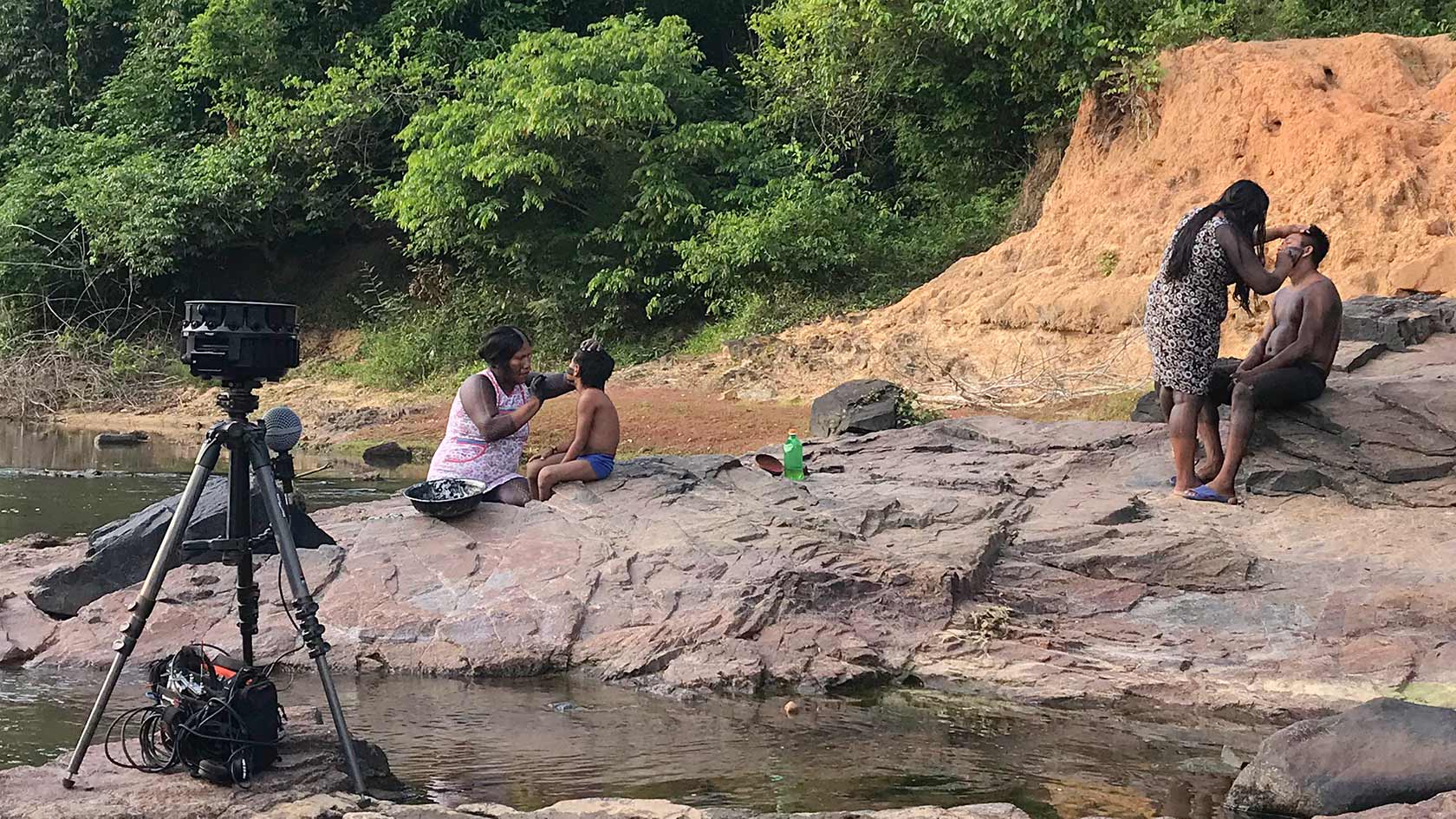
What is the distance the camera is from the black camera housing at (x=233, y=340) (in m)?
4.09

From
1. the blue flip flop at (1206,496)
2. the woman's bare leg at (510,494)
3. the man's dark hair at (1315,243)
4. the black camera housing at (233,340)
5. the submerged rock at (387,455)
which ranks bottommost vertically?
the submerged rock at (387,455)

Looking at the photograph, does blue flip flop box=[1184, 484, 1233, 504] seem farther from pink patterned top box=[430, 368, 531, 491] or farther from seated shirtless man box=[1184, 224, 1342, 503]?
pink patterned top box=[430, 368, 531, 491]

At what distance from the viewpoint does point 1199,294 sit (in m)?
7.09

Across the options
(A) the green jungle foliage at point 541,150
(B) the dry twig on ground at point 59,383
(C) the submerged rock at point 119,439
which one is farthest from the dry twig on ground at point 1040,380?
(B) the dry twig on ground at point 59,383

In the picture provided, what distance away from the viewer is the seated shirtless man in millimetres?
7168

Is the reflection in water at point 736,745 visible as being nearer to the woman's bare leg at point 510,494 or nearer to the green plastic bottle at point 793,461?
the woman's bare leg at point 510,494

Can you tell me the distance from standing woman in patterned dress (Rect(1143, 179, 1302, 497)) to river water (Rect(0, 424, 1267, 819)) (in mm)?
2476

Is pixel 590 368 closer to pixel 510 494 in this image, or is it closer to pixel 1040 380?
pixel 510 494

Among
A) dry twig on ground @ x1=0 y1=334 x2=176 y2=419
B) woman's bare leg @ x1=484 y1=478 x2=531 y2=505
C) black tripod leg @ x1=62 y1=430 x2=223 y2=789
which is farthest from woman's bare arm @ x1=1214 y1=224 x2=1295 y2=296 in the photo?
dry twig on ground @ x1=0 y1=334 x2=176 y2=419

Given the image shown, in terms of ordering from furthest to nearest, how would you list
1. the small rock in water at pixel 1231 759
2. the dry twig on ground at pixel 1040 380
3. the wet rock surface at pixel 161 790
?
the dry twig on ground at pixel 1040 380, the small rock in water at pixel 1231 759, the wet rock surface at pixel 161 790

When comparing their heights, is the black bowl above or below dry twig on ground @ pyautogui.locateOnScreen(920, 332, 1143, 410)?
above

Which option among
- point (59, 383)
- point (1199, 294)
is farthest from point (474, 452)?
point (59, 383)

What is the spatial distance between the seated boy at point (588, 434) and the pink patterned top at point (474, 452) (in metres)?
0.21

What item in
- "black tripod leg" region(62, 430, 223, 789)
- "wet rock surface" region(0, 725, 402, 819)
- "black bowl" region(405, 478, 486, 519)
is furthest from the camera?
"black bowl" region(405, 478, 486, 519)
